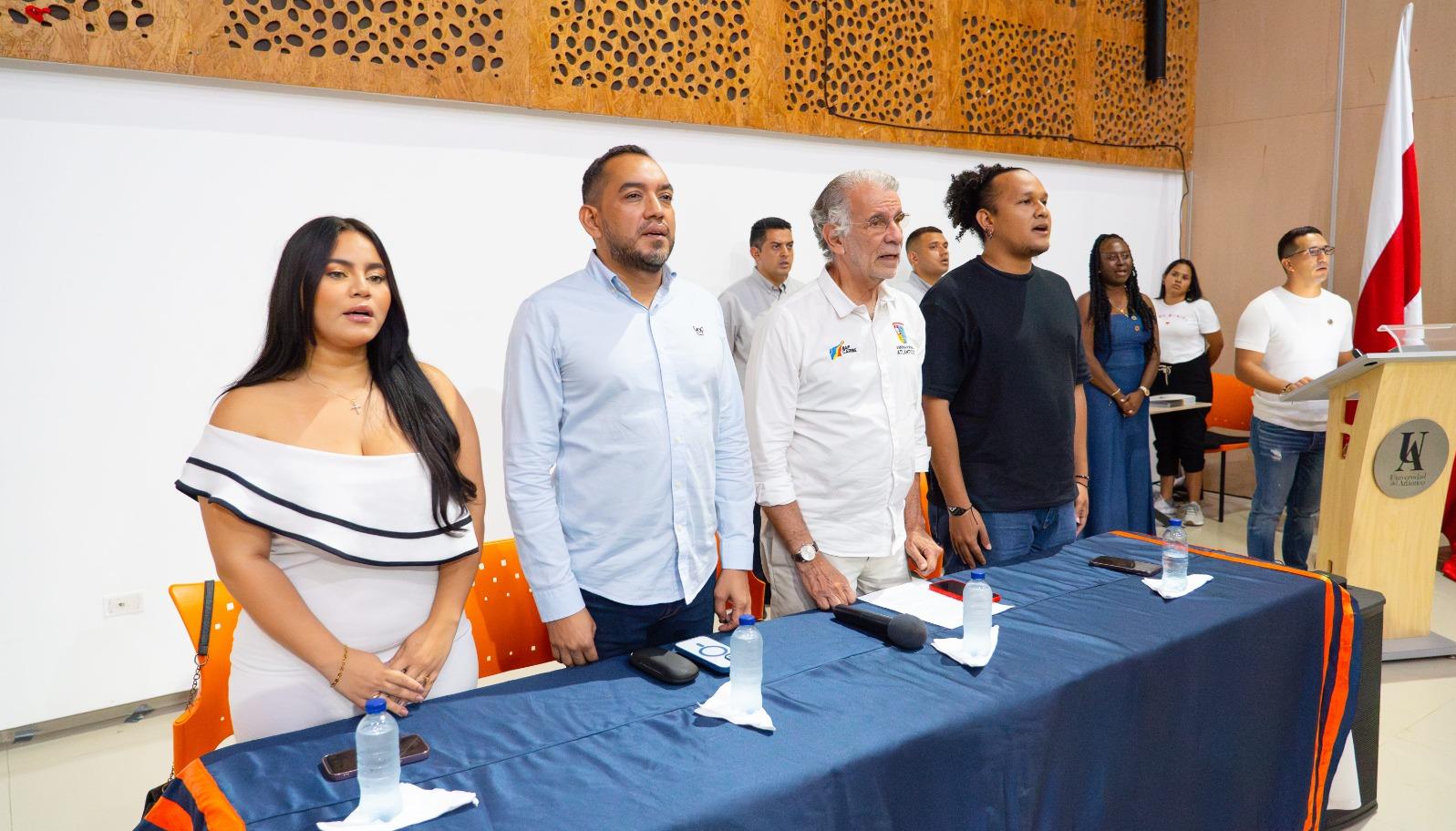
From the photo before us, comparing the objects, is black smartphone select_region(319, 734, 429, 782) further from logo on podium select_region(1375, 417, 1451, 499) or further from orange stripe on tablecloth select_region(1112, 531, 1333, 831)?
logo on podium select_region(1375, 417, 1451, 499)

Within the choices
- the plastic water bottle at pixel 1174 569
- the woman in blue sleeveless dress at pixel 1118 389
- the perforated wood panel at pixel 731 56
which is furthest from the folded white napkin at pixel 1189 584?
the perforated wood panel at pixel 731 56

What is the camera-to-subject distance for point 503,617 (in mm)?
2258

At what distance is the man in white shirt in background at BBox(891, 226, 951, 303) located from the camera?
4.76 meters

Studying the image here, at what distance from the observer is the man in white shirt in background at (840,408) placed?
2.20m

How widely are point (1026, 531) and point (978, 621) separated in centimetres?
95

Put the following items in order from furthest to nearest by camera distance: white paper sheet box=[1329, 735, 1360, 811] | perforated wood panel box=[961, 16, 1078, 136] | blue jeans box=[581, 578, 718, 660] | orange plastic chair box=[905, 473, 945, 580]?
perforated wood panel box=[961, 16, 1078, 136] → orange plastic chair box=[905, 473, 945, 580] → white paper sheet box=[1329, 735, 1360, 811] → blue jeans box=[581, 578, 718, 660]

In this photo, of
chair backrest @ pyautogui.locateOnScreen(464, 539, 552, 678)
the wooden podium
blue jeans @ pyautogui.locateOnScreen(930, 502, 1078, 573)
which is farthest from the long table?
the wooden podium

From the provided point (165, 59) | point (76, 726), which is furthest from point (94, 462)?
point (165, 59)

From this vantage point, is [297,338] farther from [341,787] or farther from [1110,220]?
[1110,220]

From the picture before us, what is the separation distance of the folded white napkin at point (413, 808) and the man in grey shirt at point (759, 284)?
317 cm

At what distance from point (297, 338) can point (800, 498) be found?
3.85 ft

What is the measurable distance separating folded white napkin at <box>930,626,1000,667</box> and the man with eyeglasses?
2.93 metres

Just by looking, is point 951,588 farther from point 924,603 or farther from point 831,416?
point 831,416

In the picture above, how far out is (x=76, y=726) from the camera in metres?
3.19
